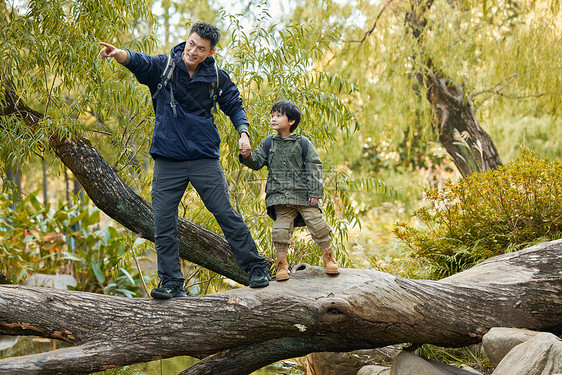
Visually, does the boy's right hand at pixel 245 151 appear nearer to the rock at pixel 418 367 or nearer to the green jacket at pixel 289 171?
the green jacket at pixel 289 171

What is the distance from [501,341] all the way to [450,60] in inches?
188

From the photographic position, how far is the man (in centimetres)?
330

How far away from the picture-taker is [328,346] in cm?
381

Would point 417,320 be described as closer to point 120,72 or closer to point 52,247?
point 120,72

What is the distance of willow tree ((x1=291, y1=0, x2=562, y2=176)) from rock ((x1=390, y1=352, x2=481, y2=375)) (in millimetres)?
3627

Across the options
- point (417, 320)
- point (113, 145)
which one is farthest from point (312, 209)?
point (113, 145)

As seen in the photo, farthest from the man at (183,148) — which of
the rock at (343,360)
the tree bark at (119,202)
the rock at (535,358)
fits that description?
the rock at (535,358)

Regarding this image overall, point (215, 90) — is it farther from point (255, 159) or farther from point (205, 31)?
point (255, 159)

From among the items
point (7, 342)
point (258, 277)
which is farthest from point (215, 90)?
point (7, 342)

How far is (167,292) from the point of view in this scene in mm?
3363

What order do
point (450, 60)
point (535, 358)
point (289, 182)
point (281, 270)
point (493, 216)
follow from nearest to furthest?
point (535, 358), point (289, 182), point (281, 270), point (493, 216), point (450, 60)

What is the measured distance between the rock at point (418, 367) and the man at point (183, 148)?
1.02m

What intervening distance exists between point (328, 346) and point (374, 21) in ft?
17.5

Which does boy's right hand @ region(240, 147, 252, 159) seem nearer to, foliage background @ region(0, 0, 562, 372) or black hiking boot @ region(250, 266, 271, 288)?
black hiking boot @ region(250, 266, 271, 288)
